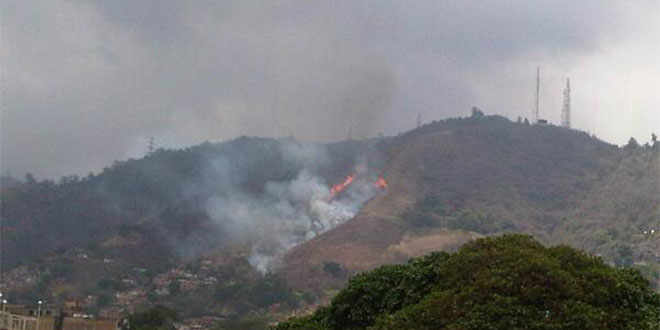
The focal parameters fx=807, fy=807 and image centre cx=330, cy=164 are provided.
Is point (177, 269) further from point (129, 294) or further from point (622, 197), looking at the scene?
point (622, 197)

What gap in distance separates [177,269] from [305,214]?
4334 cm

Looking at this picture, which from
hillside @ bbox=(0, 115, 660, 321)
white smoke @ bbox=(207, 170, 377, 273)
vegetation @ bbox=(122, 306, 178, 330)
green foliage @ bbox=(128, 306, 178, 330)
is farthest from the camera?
white smoke @ bbox=(207, 170, 377, 273)

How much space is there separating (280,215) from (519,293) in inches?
6387

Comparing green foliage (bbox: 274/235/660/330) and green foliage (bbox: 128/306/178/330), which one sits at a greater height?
green foliage (bbox: 274/235/660/330)

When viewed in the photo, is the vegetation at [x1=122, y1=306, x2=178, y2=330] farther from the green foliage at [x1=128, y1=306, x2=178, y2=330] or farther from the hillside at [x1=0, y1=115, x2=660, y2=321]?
the hillside at [x1=0, y1=115, x2=660, y2=321]

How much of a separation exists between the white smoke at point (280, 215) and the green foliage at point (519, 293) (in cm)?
12968

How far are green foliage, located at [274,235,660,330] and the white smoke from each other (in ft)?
425

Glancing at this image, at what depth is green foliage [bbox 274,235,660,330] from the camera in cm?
2127

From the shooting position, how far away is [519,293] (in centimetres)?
2219

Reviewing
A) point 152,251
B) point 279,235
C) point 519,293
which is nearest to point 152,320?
point 519,293

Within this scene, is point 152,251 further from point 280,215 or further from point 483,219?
point 483,219

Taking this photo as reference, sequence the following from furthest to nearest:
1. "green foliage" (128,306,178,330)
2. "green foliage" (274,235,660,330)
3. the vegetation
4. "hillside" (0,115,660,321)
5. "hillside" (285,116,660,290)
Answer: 1. "hillside" (285,116,660,290)
2. "hillside" (0,115,660,321)
3. "green foliage" (128,306,178,330)
4. the vegetation
5. "green foliage" (274,235,660,330)

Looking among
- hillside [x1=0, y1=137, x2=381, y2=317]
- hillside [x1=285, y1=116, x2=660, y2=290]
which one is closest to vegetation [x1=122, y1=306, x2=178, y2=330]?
hillside [x1=0, y1=137, x2=381, y2=317]

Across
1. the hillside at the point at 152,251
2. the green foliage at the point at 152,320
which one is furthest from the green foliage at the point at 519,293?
the hillside at the point at 152,251
